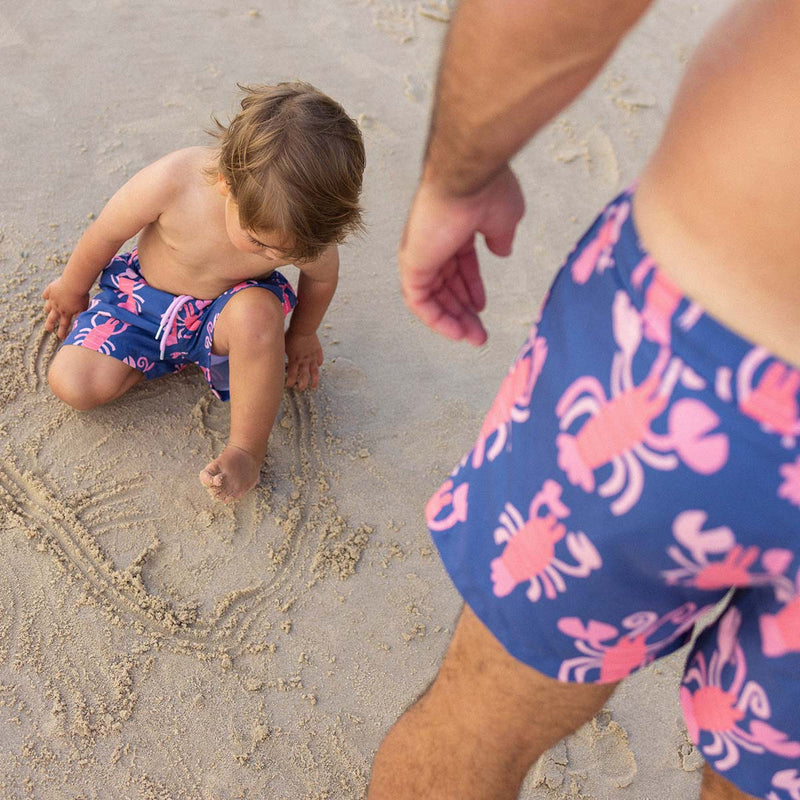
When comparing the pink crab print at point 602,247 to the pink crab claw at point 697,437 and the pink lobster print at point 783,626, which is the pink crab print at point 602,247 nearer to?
the pink crab claw at point 697,437

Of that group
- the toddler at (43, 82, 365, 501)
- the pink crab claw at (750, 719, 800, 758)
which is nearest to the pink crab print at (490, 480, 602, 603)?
the pink crab claw at (750, 719, 800, 758)

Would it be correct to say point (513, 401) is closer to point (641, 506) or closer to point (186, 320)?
point (641, 506)

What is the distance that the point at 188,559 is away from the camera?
1.94 m

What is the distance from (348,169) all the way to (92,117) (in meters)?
1.29

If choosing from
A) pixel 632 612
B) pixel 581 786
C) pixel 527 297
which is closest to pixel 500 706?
pixel 632 612

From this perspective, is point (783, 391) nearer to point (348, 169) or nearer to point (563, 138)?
point (348, 169)

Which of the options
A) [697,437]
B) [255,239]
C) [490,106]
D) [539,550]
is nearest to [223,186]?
[255,239]

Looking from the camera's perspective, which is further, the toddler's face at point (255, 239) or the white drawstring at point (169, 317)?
the white drawstring at point (169, 317)

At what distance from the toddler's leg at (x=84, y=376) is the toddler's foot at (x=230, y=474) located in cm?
32

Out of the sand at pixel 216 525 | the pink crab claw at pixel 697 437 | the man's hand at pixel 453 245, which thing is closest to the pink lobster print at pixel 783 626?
the pink crab claw at pixel 697 437

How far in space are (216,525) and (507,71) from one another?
1.41 metres

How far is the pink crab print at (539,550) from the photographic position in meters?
0.88

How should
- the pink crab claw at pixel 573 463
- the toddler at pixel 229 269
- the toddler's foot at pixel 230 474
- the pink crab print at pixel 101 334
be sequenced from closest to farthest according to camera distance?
the pink crab claw at pixel 573 463, the toddler at pixel 229 269, the toddler's foot at pixel 230 474, the pink crab print at pixel 101 334

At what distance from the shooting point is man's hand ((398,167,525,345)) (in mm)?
946
